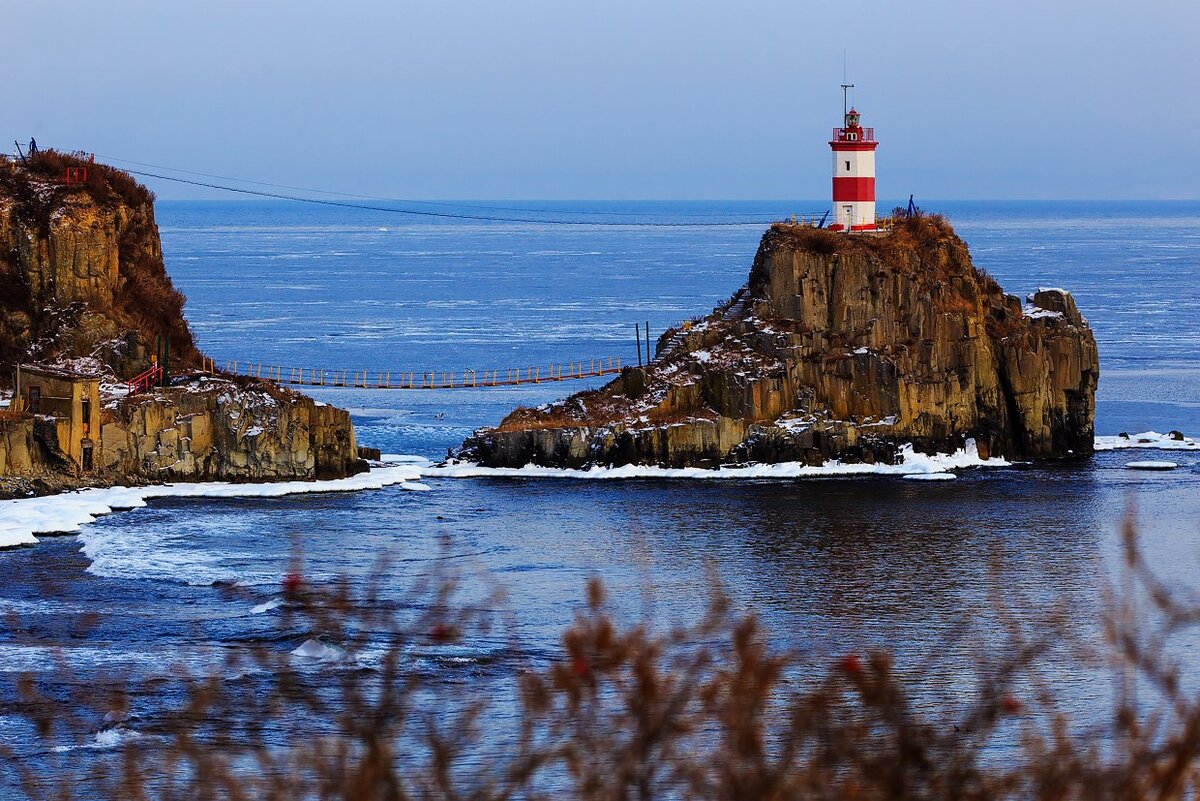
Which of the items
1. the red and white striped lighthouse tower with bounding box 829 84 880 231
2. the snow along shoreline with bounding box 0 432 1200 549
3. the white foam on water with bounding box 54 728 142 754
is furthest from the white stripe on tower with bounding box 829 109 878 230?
the white foam on water with bounding box 54 728 142 754

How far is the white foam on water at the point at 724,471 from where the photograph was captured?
5516 cm

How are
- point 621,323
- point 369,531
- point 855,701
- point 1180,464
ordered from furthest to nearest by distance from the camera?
point 621,323 → point 1180,464 → point 369,531 → point 855,701

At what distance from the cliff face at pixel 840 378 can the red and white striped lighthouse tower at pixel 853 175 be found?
5.52 feet

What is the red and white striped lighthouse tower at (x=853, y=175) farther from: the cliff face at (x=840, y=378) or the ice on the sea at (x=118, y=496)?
the ice on the sea at (x=118, y=496)

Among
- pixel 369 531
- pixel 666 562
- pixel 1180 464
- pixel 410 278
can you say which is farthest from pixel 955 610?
pixel 410 278

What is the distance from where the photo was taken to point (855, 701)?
92.2ft

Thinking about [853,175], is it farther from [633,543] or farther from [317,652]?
[317,652]

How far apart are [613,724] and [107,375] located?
3220 cm

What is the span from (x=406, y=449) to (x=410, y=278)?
80149 mm

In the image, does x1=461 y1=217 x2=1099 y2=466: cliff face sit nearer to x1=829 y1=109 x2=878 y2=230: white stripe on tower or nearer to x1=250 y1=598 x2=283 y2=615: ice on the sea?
x1=829 y1=109 x2=878 y2=230: white stripe on tower

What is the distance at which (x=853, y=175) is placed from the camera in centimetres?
6222

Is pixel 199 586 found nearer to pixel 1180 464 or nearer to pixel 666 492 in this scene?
pixel 666 492

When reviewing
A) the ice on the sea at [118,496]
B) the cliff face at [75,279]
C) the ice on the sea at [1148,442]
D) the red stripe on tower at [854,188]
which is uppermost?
the red stripe on tower at [854,188]

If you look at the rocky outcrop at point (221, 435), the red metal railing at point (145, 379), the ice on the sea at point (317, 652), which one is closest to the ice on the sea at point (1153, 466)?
the rocky outcrop at point (221, 435)
